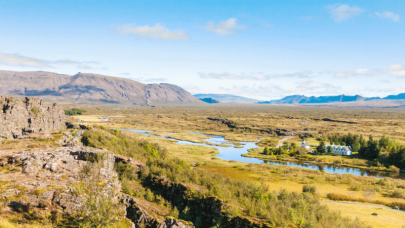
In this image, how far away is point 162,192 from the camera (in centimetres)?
2508

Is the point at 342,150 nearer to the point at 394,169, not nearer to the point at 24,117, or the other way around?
the point at 394,169

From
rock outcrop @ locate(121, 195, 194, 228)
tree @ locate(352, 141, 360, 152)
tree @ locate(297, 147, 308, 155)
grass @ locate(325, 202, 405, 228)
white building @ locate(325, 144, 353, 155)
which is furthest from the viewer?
tree @ locate(352, 141, 360, 152)

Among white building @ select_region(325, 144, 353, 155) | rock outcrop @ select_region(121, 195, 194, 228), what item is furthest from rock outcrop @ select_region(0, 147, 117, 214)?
white building @ select_region(325, 144, 353, 155)

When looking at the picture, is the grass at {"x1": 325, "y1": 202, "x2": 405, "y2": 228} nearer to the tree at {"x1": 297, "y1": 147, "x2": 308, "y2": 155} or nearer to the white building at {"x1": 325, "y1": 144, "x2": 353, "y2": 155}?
the tree at {"x1": 297, "y1": 147, "x2": 308, "y2": 155}

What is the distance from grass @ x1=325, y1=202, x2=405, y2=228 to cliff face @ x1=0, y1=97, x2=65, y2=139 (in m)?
52.4

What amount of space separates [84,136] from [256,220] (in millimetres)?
32368

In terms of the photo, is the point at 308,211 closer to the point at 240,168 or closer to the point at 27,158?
the point at 27,158

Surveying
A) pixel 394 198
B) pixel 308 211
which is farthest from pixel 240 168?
pixel 308 211

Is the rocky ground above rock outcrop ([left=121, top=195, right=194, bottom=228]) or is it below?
above

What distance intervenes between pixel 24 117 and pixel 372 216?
62.1 metres

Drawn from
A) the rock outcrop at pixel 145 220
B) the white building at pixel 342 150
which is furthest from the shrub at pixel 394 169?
the rock outcrop at pixel 145 220

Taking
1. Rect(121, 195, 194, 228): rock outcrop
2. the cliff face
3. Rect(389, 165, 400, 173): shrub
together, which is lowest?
Rect(389, 165, 400, 173): shrub

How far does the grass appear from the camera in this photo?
1502 inches

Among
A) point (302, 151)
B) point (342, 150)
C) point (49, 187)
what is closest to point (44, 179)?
point (49, 187)
